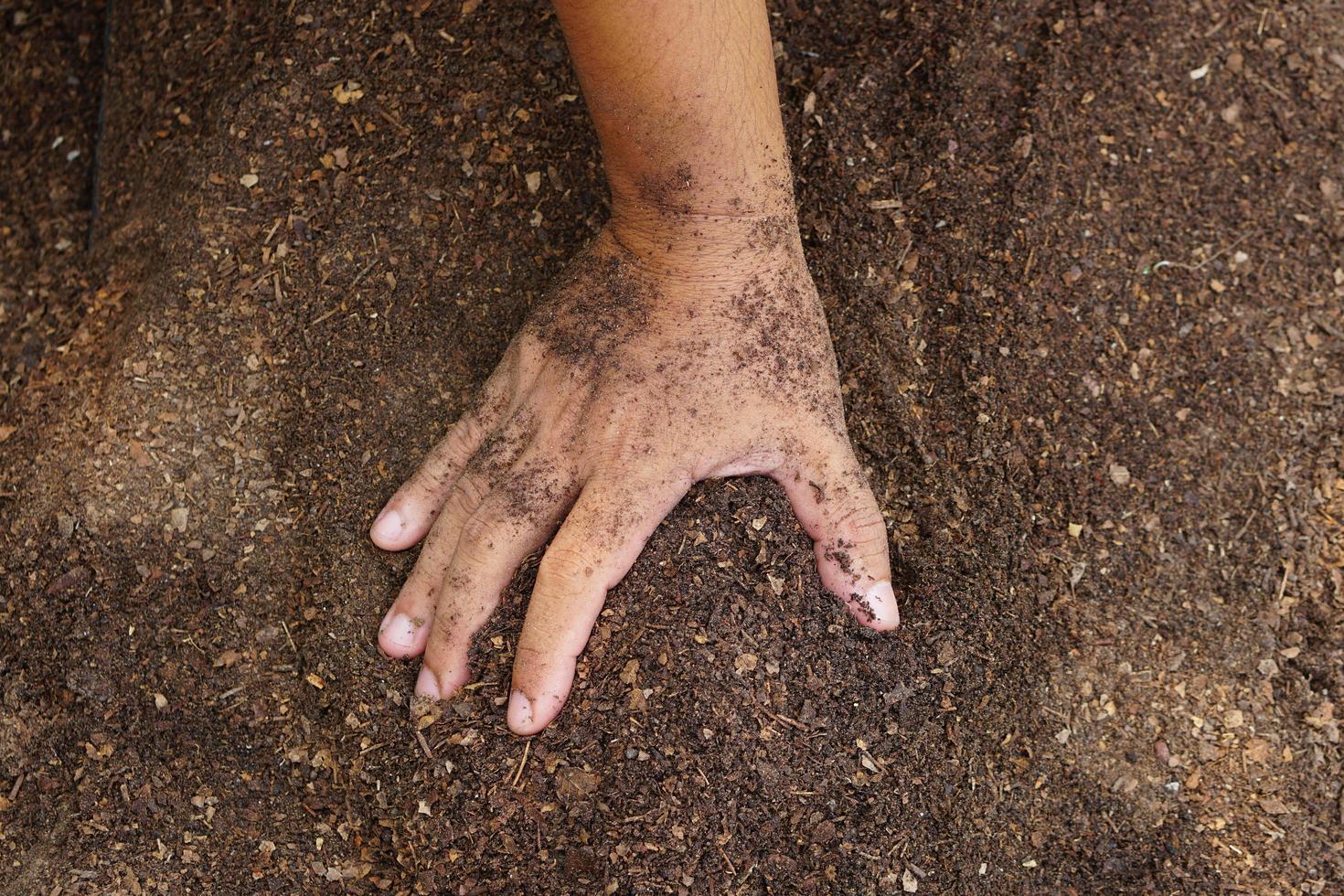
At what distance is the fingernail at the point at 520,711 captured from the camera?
1.46 metres

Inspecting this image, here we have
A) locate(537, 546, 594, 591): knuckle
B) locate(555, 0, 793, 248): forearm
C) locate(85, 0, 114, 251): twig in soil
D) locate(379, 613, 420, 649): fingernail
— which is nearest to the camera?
locate(555, 0, 793, 248): forearm

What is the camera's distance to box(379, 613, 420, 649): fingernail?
156 centimetres

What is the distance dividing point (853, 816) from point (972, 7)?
1.41 metres

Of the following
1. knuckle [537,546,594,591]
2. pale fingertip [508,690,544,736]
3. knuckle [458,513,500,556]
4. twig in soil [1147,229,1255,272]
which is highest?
knuckle [458,513,500,556]

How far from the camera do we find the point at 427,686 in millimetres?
1525

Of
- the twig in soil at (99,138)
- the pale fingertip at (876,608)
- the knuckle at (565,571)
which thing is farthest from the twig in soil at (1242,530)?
the twig in soil at (99,138)

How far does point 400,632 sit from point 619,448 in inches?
17.6

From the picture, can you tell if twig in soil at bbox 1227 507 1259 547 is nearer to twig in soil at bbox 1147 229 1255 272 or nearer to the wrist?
twig in soil at bbox 1147 229 1255 272

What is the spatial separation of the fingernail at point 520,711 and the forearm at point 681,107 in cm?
71

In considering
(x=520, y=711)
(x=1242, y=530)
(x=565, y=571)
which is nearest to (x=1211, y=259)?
(x=1242, y=530)

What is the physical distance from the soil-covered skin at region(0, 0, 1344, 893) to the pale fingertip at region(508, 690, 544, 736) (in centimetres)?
2

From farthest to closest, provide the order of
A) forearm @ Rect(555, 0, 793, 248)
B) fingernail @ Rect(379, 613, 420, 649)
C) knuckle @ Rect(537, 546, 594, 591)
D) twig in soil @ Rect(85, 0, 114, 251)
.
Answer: twig in soil @ Rect(85, 0, 114, 251) → fingernail @ Rect(379, 613, 420, 649) → knuckle @ Rect(537, 546, 594, 591) → forearm @ Rect(555, 0, 793, 248)

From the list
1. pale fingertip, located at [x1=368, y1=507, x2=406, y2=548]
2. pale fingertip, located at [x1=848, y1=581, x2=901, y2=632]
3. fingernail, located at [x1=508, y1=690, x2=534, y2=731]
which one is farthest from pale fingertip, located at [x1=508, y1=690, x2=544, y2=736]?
pale fingertip, located at [x1=848, y1=581, x2=901, y2=632]

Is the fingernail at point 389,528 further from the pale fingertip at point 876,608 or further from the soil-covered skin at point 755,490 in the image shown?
the pale fingertip at point 876,608
